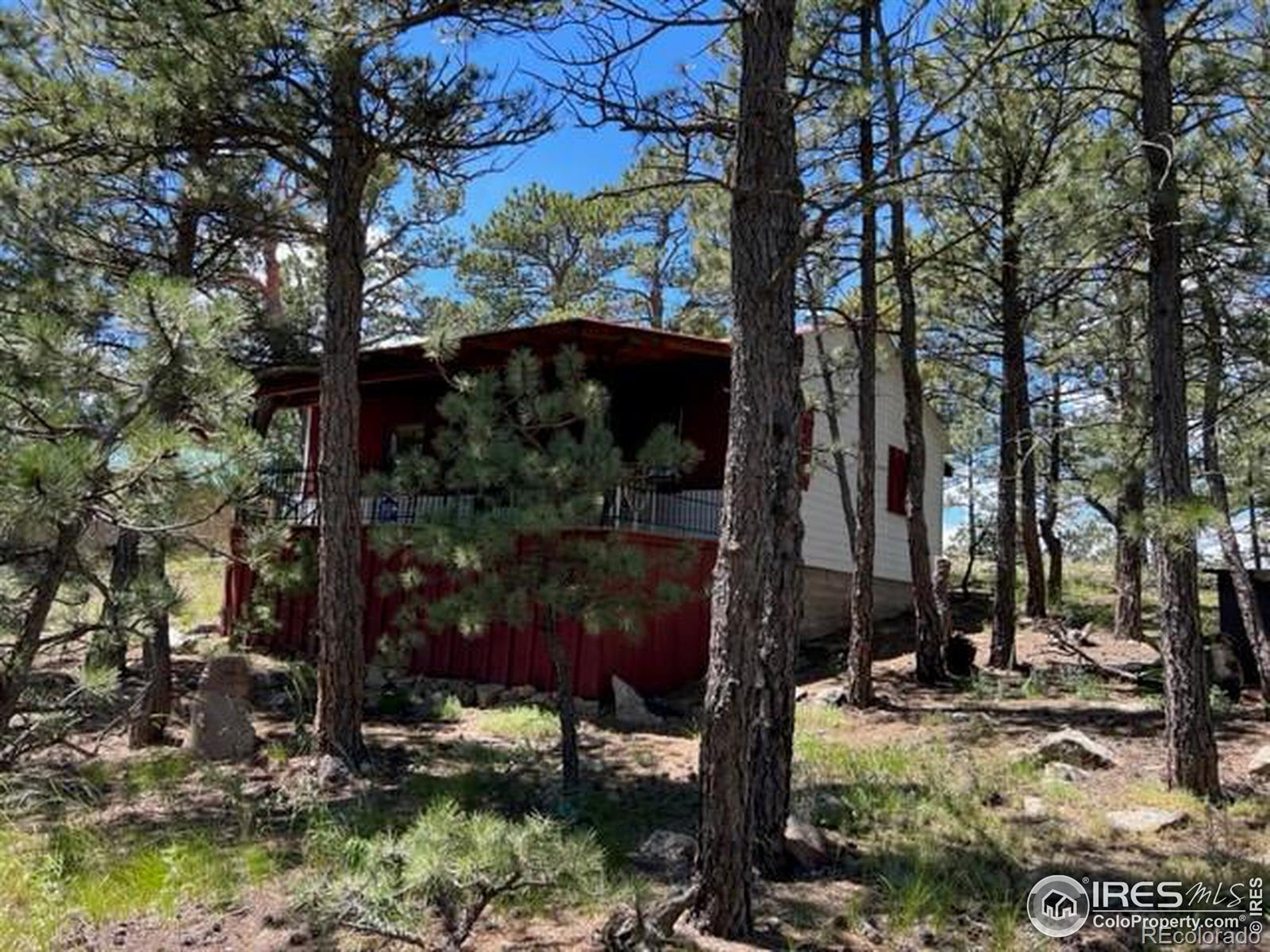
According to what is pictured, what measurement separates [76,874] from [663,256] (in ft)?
52.2

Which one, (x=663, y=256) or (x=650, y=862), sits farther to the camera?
(x=663, y=256)

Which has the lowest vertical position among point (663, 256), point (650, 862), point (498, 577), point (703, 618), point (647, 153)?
point (650, 862)

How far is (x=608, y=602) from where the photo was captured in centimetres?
618

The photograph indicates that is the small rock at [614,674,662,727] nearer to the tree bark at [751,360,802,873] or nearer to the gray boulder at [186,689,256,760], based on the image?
the gray boulder at [186,689,256,760]

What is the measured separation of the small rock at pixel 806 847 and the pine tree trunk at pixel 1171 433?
250cm

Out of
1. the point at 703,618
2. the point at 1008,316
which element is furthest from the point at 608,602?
the point at 1008,316

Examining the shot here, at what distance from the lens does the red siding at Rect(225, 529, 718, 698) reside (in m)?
9.02

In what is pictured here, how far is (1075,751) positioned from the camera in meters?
6.14

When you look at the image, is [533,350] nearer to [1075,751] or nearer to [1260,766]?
[1075,751]

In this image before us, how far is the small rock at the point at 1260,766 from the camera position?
5605mm

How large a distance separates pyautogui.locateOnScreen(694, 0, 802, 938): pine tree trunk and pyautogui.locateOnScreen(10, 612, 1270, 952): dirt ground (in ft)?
1.37

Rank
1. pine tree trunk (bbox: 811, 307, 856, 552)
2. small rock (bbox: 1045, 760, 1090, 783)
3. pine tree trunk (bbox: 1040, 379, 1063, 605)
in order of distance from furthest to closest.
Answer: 1. pine tree trunk (bbox: 1040, 379, 1063, 605)
2. pine tree trunk (bbox: 811, 307, 856, 552)
3. small rock (bbox: 1045, 760, 1090, 783)

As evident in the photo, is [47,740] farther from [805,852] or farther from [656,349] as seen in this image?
[656,349]

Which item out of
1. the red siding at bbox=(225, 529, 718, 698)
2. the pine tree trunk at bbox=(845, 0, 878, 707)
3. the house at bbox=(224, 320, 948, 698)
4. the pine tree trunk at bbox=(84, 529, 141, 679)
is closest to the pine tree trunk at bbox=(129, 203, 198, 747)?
the house at bbox=(224, 320, 948, 698)
